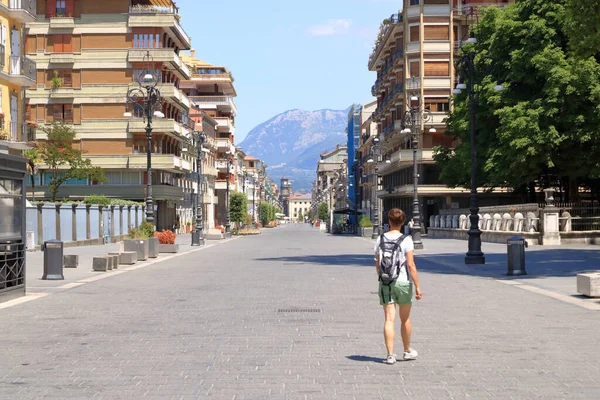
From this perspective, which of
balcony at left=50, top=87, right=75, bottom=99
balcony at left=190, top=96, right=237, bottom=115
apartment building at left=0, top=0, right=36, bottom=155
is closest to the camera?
apartment building at left=0, top=0, right=36, bottom=155

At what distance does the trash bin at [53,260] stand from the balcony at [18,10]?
2499 cm

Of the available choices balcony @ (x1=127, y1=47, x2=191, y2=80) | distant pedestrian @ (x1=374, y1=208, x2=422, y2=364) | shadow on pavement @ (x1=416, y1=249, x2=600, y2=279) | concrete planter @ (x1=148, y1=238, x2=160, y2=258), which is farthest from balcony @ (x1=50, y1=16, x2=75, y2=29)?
distant pedestrian @ (x1=374, y1=208, x2=422, y2=364)

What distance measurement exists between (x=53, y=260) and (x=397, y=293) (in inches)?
586

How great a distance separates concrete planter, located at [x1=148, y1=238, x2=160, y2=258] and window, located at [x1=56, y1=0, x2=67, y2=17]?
148 ft

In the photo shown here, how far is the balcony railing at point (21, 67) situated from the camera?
45.7 m

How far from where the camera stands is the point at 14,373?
913 centimetres

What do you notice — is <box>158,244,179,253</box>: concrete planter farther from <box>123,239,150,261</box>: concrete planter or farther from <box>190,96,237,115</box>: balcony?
<box>190,96,237,115</box>: balcony

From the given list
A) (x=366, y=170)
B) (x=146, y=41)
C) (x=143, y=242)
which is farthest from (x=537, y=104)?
(x=366, y=170)

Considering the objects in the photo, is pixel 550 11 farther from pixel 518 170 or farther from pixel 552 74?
pixel 518 170

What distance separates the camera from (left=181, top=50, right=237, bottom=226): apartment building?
118125mm

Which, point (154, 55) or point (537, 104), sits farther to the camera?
point (154, 55)

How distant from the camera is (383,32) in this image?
9569cm

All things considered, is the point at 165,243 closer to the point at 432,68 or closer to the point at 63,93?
the point at 63,93

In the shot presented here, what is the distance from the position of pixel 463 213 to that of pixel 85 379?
57.7m
